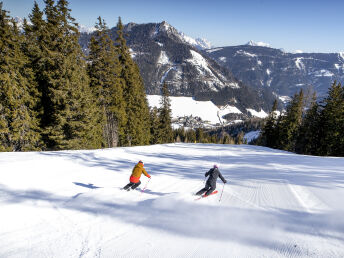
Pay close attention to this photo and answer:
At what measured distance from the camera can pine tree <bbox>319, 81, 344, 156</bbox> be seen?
84.3ft

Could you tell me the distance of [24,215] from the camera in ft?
19.1

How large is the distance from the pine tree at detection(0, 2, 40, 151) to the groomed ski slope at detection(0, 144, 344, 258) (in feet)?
28.0

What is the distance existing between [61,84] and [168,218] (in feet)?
55.6

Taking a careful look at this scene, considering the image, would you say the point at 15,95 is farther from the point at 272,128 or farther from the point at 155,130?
the point at 272,128

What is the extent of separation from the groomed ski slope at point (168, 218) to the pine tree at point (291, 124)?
31098 mm

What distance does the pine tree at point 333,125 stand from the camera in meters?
25.7

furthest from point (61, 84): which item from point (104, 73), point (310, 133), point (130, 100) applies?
point (310, 133)

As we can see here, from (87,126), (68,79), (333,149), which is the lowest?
(333,149)

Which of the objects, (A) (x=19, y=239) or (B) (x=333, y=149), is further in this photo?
(B) (x=333, y=149)

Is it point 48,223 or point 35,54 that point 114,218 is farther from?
point 35,54

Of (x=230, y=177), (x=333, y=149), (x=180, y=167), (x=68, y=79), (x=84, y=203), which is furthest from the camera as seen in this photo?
(x=333, y=149)

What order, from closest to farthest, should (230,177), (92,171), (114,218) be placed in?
(114,218) < (230,177) < (92,171)

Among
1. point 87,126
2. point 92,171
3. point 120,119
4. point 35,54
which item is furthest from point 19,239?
point 120,119

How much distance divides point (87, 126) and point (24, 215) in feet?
43.7
